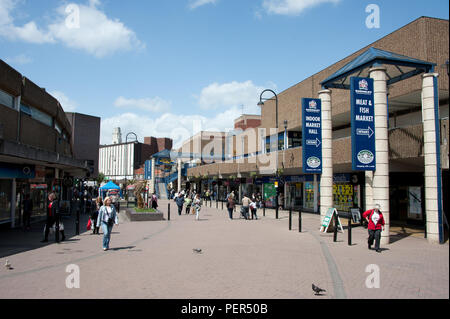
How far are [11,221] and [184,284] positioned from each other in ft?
43.2

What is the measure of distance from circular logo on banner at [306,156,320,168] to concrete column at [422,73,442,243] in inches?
206

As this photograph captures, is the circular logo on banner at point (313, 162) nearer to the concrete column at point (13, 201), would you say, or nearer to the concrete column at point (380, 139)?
the concrete column at point (380, 139)

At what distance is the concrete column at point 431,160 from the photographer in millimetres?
12469

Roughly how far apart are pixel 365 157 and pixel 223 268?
7.39 m

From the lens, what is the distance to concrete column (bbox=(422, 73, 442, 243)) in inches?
491

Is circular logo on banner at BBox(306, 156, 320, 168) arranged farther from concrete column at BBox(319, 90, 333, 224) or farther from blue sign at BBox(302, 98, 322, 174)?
concrete column at BBox(319, 90, 333, 224)

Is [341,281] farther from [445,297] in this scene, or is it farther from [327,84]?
[327,84]

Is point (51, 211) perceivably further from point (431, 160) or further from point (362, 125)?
point (431, 160)

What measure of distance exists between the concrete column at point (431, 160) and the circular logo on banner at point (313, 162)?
5.22 meters

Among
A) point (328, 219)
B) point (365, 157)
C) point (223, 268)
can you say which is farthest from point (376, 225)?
point (223, 268)

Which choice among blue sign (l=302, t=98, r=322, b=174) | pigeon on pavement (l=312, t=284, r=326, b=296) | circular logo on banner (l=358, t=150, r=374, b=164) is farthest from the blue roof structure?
pigeon on pavement (l=312, t=284, r=326, b=296)

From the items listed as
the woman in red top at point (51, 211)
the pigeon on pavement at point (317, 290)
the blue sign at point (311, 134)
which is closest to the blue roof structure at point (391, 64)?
the blue sign at point (311, 134)

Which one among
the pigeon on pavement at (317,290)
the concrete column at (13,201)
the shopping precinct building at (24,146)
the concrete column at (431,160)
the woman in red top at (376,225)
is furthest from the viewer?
the concrete column at (13,201)

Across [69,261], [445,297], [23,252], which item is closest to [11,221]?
[23,252]
